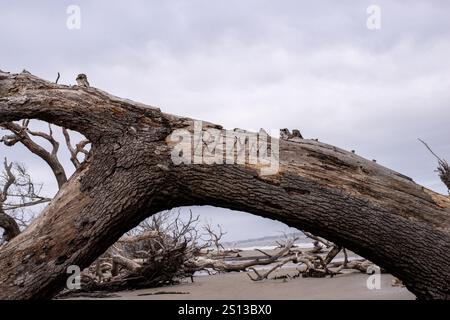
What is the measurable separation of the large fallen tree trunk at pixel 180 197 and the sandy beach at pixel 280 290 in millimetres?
1983

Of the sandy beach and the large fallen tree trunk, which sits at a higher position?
the large fallen tree trunk

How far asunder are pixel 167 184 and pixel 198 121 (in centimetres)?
58

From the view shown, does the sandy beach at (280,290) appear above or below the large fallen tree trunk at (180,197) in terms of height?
below

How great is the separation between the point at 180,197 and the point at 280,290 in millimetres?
3613

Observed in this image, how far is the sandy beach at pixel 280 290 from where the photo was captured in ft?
19.6

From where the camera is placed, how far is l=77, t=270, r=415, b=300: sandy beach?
5980 millimetres

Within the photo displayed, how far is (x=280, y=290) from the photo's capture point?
6.91 metres

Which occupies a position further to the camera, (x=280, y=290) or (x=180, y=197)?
(x=280, y=290)

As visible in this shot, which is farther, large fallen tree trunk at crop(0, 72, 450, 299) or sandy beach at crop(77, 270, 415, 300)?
sandy beach at crop(77, 270, 415, 300)

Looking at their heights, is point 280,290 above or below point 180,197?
below

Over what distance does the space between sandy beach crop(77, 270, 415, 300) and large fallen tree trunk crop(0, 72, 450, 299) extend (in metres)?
1.98

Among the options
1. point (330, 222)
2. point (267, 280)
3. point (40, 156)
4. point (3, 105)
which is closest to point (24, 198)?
point (40, 156)
